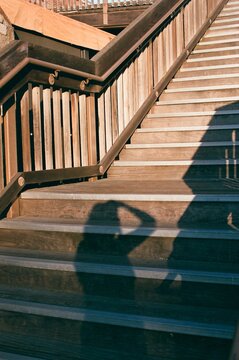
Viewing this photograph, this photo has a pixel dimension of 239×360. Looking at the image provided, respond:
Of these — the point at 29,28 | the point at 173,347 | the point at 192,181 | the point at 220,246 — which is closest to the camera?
the point at 173,347

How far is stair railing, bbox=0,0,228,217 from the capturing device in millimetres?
3054

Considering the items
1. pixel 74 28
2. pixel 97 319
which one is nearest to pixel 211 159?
pixel 97 319

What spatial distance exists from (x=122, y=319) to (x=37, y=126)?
1770 millimetres

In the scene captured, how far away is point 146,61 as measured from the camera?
4.82 meters

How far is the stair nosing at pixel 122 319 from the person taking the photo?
192 cm

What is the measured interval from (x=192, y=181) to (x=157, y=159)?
0.64 m

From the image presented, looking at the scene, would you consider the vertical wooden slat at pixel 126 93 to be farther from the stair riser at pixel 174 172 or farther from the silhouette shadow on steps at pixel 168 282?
the silhouette shadow on steps at pixel 168 282

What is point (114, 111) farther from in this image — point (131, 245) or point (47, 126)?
point (131, 245)

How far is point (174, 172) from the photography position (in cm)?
385

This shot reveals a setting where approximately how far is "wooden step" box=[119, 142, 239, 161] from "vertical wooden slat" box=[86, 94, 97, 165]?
16.6 inches

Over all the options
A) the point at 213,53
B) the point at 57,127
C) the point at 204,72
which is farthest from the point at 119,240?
the point at 213,53

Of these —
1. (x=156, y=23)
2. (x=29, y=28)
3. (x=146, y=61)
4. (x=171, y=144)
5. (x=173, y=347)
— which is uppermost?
(x=29, y=28)

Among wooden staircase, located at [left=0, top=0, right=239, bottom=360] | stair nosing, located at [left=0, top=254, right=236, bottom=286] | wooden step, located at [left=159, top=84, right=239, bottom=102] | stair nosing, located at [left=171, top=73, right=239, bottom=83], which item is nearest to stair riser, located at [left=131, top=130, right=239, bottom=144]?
wooden staircase, located at [left=0, top=0, right=239, bottom=360]

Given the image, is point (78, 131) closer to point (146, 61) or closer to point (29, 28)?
point (146, 61)
